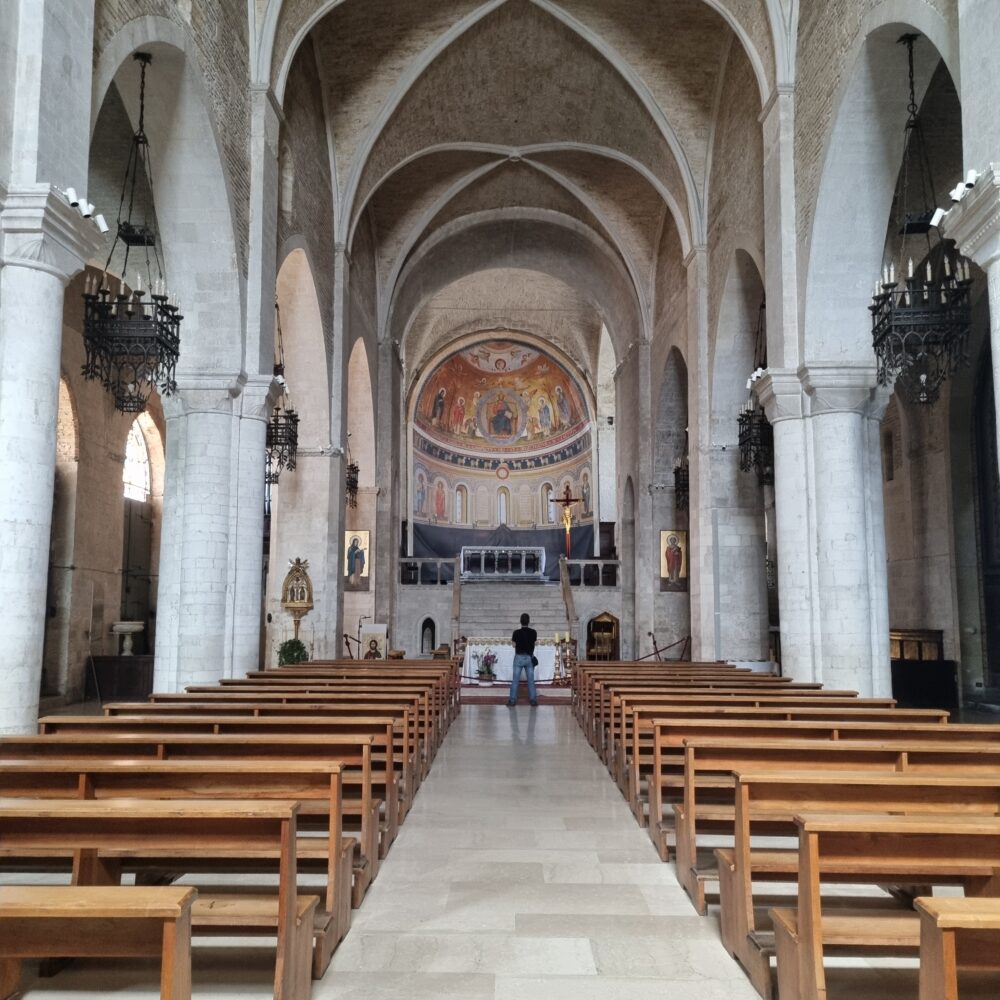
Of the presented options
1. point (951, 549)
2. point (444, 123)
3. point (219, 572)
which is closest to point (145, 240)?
point (219, 572)

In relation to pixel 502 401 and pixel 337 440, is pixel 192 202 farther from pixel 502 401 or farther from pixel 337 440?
pixel 502 401

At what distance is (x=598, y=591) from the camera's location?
2802 centimetres

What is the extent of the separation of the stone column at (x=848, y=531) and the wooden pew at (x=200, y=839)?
349 inches

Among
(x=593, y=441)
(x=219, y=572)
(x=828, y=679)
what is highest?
(x=593, y=441)

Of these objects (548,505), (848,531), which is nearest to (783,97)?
(848,531)

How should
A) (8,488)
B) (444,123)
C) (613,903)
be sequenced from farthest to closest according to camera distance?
1. (444,123)
2. (8,488)
3. (613,903)

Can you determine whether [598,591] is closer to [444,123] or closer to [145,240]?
[444,123]

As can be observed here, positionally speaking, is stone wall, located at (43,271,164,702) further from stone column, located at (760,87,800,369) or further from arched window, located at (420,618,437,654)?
stone column, located at (760,87,800,369)

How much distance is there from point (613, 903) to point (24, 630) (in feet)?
14.0

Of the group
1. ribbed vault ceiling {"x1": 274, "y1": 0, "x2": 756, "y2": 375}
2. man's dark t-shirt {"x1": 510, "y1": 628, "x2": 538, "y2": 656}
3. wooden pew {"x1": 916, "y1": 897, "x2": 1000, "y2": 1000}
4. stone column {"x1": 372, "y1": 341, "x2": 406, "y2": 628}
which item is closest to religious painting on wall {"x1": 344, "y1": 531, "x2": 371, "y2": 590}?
stone column {"x1": 372, "y1": 341, "x2": 406, "y2": 628}

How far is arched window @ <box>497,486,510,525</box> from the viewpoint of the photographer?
39.9m

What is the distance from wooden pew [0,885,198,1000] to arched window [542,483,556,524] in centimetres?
3612

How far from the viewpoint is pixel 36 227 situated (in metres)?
6.57

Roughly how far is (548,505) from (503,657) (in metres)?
18.5
